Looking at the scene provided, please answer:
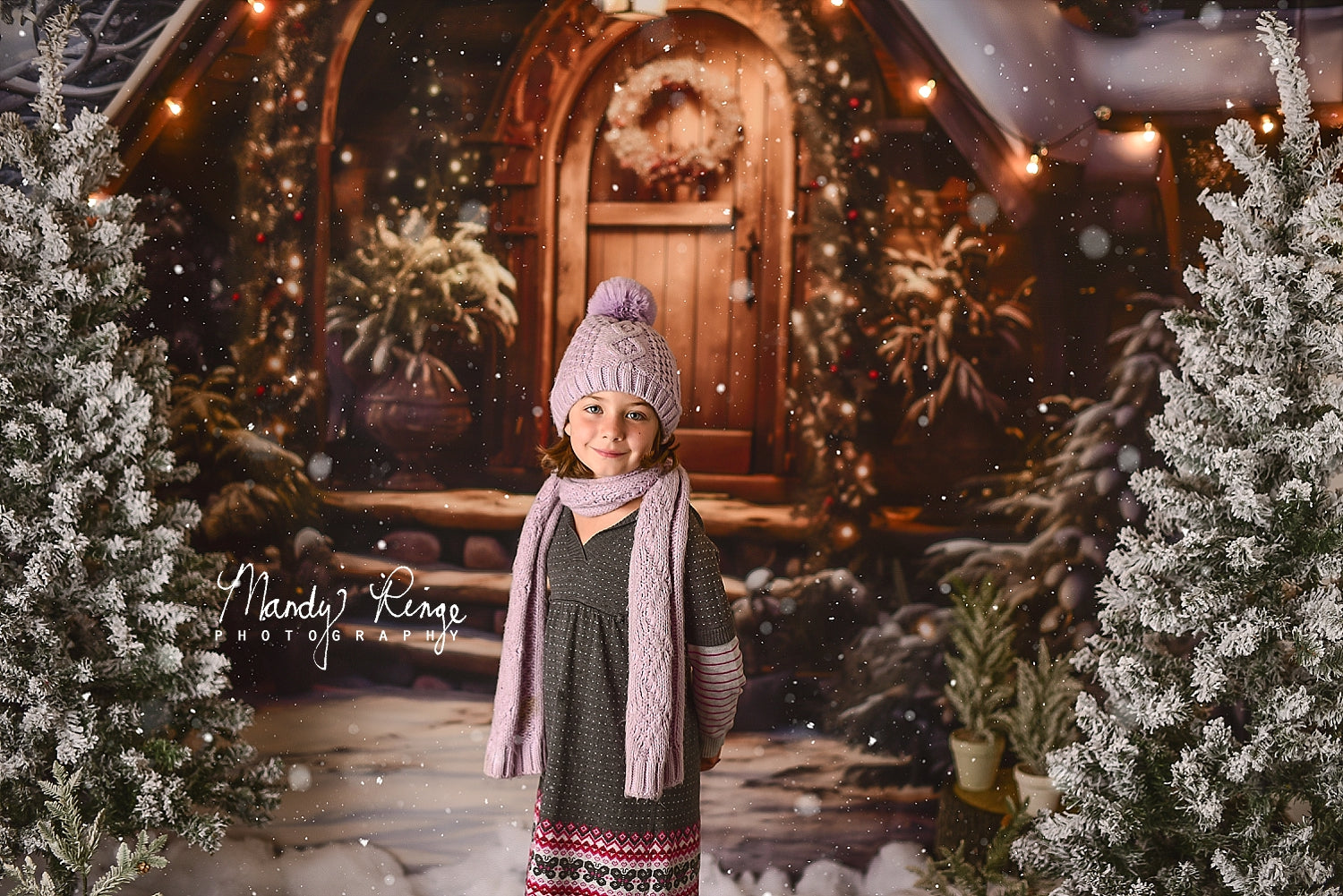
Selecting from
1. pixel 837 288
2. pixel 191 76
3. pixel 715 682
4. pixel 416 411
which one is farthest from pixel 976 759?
pixel 191 76

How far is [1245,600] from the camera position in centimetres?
284

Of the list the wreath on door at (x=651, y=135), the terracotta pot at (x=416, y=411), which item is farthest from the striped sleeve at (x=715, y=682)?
the wreath on door at (x=651, y=135)

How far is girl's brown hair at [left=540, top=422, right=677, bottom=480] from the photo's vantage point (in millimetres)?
2424

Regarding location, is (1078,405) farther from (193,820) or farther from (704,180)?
(193,820)

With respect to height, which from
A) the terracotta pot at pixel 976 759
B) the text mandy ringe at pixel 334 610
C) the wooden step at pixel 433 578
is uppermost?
the wooden step at pixel 433 578

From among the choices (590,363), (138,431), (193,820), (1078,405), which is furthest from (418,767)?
(1078,405)

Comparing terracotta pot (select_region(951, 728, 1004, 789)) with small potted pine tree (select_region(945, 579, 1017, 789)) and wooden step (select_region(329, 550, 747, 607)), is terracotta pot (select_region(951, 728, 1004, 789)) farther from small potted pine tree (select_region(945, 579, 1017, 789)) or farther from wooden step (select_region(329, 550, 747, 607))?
wooden step (select_region(329, 550, 747, 607))

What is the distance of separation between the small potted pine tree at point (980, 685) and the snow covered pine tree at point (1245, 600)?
2.00 ft

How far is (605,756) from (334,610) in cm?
192

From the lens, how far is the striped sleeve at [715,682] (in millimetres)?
2295

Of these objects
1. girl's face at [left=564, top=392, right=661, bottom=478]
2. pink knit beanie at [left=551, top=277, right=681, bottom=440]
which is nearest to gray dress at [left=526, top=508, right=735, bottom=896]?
girl's face at [left=564, top=392, right=661, bottom=478]

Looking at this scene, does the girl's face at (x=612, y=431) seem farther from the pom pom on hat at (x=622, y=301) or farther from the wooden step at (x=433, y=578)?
the wooden step at (x=433, y=578)

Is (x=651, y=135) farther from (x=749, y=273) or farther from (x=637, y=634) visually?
(x=637, y=634)

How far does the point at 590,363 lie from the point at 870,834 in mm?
2284
